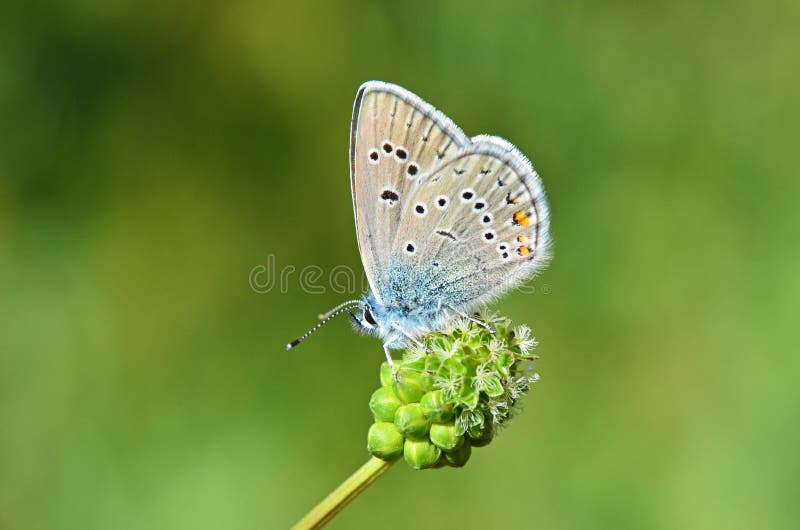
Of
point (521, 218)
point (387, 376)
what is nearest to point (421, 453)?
point (387, 376)

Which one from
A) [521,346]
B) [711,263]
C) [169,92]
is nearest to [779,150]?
[711,263]

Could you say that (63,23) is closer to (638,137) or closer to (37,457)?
Result: (37,457)

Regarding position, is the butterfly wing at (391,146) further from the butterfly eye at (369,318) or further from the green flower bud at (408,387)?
the green flower bud at (408,387)

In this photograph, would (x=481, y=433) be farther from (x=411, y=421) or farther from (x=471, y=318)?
(x=471, y=318)

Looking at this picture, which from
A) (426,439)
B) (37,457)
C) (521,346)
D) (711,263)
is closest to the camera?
(426,439)

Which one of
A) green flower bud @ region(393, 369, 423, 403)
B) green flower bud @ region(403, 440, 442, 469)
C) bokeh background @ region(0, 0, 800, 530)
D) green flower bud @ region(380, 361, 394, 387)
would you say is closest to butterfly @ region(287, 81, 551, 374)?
green flower bud @ region(380, 361, 394, 387)

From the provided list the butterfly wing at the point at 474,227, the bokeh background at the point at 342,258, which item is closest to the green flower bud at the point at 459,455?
the butterfly wing at the point at 474,227
